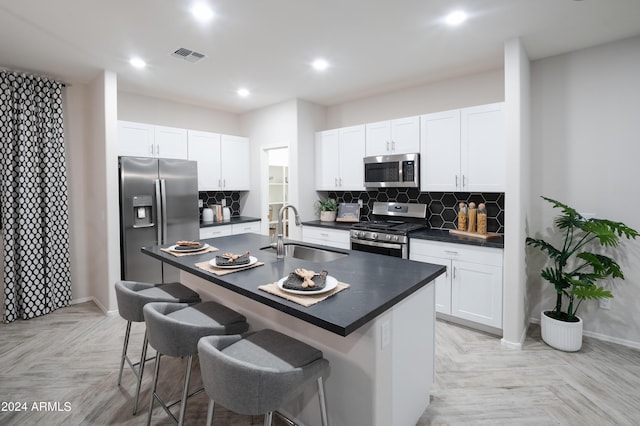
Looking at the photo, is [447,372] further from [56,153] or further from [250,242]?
[56,153]

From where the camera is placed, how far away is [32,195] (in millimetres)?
3576

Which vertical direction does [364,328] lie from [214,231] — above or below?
below

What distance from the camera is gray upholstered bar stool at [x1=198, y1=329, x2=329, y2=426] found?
1.24 m

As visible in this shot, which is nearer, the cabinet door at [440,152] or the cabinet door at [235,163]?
the cabinet door at [440,152]

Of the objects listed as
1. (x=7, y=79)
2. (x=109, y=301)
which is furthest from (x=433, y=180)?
(x=7, y=79)

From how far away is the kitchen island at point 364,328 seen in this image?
4.86ft

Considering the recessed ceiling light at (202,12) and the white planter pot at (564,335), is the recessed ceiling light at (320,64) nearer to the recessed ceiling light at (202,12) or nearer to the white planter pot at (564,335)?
the recessed ceiling light at (202,12)

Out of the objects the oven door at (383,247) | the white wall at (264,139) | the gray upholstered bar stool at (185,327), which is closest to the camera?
the gray upholstered bar stool at (185,327)

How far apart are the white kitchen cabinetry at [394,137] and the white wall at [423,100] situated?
1.36 ft

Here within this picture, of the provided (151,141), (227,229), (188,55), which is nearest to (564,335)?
(227,229)

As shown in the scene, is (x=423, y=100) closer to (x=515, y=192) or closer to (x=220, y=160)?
(x=515, y=192)

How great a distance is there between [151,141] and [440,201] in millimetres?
3709

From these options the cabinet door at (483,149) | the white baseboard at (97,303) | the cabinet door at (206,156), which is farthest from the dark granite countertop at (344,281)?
the cabinet door at (206,156)

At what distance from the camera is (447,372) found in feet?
8.35
